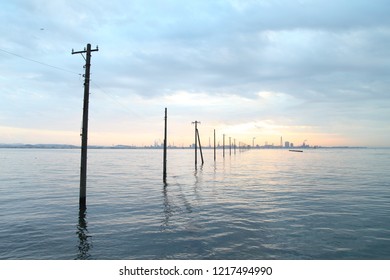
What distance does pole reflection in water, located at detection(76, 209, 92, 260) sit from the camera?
9969 mm

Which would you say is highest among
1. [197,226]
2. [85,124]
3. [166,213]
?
[85,124]

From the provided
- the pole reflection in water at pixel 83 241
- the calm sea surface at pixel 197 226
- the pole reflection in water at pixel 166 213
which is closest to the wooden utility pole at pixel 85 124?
the calm sea surface at pixel 197 226

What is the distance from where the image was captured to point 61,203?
20.1 metres

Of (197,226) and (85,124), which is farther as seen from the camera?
(85,124)

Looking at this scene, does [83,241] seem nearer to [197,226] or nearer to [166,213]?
[197,226]

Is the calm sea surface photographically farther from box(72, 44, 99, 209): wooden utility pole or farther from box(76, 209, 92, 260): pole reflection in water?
box(72, 44, 99, 209): wooden utility pole

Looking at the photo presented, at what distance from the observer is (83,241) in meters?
11.5

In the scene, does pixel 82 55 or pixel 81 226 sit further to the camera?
pixel 82 55

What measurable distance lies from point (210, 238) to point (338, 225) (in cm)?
694

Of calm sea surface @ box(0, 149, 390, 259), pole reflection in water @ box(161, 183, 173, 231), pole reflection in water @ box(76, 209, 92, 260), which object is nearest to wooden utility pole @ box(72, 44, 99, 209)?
calm sea surface @ box(0, 149, 390, 259)

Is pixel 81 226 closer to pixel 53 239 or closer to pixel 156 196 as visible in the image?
pixel 53 239

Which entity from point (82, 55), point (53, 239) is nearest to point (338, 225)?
point (53, 239)

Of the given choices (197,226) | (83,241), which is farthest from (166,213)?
(83,241)

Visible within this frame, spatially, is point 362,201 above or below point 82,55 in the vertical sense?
below
